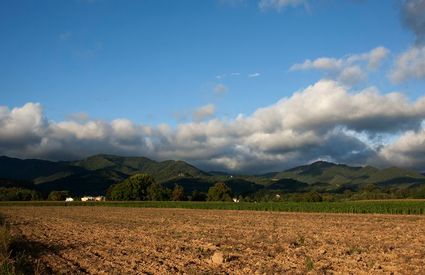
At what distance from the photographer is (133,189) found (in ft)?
537

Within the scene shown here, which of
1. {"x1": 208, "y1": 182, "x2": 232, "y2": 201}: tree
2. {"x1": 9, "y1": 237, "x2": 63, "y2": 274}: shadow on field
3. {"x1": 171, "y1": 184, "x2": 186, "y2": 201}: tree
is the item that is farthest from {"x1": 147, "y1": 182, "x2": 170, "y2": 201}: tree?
{"x1": 9, "y1": 237, "x2": 63, "y2": 274}: shadow on field

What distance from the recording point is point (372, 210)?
71.9 metres

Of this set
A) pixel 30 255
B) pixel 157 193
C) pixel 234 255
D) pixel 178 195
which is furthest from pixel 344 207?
pixel 157 193

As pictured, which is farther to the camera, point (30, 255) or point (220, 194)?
point (220, 194)

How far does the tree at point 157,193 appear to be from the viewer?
157375mm

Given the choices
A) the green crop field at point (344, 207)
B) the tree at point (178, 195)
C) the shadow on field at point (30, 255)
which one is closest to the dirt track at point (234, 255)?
the shadow on field at point (30, 255)

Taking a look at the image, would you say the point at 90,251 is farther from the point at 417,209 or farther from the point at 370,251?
the point at 417,209

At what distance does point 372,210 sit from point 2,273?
2659 inches

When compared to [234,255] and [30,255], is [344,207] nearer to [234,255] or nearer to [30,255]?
[234,255]

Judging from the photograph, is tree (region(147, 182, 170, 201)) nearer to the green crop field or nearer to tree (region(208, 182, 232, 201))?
tree (region(208, 182, 232, 201))

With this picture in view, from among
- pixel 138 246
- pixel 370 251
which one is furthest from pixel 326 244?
pixel 138 246

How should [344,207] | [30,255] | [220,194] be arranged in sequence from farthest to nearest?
[220,194] → [344,207] → [30,255]

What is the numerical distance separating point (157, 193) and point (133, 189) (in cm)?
1078

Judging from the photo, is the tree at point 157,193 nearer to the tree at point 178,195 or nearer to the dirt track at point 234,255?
the tree at point 178,195
